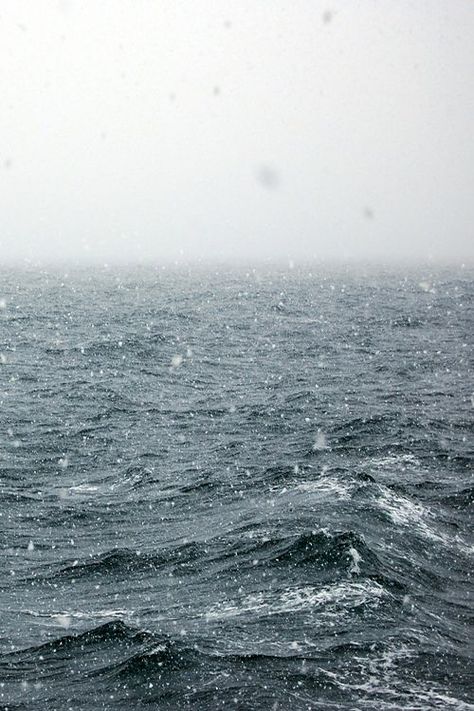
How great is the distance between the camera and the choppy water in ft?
29.7

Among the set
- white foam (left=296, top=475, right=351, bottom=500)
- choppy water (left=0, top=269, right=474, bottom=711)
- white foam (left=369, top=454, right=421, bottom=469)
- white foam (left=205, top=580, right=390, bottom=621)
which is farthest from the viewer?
white foam (left=369, top=454, right=421, bottom=469)

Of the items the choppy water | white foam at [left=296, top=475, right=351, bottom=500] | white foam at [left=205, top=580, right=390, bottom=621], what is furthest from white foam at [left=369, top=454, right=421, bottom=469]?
white foam at [left=205, top=580, right=390, bottom=621]

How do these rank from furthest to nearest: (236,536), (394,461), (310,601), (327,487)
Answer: (394,461), (327,487), (236,536), (310,601)

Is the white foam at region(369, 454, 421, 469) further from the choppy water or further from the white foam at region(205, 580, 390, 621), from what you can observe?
the white foam at region(205, 580, 390, 621)

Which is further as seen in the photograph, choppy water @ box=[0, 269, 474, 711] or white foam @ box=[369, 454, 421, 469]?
white foam @ box=[369, 454, 421, 469]

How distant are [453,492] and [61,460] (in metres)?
9.65

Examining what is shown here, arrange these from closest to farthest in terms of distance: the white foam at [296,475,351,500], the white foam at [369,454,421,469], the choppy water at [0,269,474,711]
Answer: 1. the choppy water at [0,269,474,711]
2. the white foam at [296,475,351,500]
3. the white foam at [369,454,421,469]

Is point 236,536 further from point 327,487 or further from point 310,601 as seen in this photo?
point 327,487

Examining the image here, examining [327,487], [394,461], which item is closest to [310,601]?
[327,487]

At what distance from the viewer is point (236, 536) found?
1341 centimetres

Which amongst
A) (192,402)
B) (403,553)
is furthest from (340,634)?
(192,402)

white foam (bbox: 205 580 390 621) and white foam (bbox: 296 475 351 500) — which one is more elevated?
white foam (bbox: 296 475 351 500)

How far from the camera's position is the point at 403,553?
1271 centimetres

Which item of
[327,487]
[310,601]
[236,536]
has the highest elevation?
[327,487]
